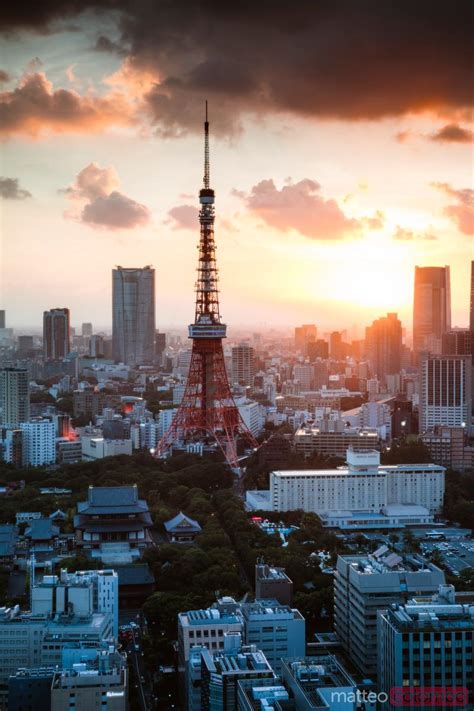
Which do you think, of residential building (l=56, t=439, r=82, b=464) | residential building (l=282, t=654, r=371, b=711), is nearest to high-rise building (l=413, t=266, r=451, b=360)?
residential building (l=56, t=439, r=82, b=464)

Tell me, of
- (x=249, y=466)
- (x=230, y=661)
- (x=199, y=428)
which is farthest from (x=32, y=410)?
(x=230, y=661)

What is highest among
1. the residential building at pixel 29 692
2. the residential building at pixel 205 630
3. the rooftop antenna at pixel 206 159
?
the rooftop antenna at pixel 206 159

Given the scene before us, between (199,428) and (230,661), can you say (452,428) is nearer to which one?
(199,428)

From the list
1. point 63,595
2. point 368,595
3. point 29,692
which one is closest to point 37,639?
point 63,595

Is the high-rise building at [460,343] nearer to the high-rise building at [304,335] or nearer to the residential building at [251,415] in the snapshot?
the residential building at [251,415]

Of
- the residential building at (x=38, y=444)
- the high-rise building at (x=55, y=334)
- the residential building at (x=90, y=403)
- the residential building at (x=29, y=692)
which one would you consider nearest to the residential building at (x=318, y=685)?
the residential building at (x=29, y=692)

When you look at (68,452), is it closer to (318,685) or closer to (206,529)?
(206,529)
